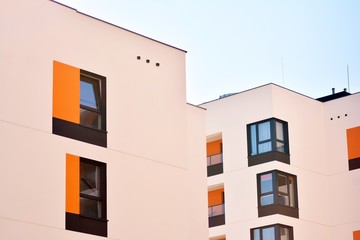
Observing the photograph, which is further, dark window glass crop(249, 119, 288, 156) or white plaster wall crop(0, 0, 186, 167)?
dark window glass crop(249, 119, 288, 156)

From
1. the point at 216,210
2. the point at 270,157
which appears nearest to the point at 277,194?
the point at 270,157

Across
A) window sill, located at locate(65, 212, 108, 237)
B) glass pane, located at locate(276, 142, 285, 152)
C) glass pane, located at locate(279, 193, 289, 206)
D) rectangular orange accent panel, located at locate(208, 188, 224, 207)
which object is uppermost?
glass pane, located at locate(276, 142, 285, 152)

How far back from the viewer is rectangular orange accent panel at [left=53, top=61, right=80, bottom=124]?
30547 millimetres

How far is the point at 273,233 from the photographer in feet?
154

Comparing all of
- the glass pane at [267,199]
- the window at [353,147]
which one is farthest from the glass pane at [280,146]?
the window at [353,147]

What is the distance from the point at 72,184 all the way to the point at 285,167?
19365 mm

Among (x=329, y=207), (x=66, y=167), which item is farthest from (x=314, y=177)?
(x=66, y=167)

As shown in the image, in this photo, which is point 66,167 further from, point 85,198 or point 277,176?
point 277,176

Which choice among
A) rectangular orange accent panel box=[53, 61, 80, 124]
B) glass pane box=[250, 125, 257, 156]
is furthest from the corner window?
glass pane box=[250, 125, 257, 156]

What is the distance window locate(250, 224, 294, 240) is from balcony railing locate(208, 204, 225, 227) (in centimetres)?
225

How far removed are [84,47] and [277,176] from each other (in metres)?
18.0

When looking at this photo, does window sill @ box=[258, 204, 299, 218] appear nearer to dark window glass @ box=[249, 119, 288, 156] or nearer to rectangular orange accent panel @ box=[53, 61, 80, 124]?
dark window glass @ box=[249, 119, 288, 156]

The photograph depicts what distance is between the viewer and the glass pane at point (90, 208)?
3058 cm

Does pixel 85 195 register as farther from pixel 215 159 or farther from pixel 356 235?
pixel 215 159
